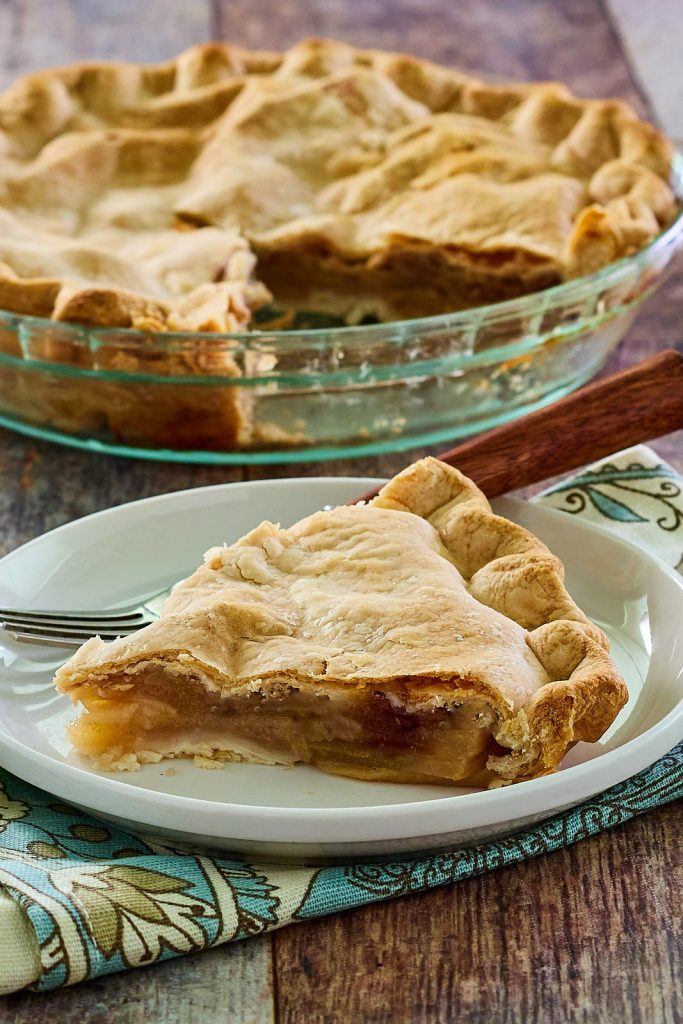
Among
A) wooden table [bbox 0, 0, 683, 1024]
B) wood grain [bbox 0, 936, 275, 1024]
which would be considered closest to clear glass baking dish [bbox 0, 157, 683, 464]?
wooden table [bbox 0, 0, 683, 1024]

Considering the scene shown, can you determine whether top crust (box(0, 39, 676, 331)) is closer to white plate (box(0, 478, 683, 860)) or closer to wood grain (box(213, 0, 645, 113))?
white plate (box(0, 478, 683, 860))

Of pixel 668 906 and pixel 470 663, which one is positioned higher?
pixel 470 663

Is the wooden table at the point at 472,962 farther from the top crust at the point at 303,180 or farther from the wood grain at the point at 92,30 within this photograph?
the wood grain at the point at 92,30

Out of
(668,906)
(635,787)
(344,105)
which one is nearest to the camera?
(668,906)

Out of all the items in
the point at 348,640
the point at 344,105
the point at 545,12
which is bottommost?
the point at 545,12

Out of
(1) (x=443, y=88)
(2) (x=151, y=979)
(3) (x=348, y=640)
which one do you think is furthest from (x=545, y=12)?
(2) (x=151, y=979)

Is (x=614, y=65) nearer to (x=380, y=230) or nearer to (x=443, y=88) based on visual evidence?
(x=443, y=88)

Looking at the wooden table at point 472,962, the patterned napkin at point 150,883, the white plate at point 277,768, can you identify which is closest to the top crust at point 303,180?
the white plate at point 277,768

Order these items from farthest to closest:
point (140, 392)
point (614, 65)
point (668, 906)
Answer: point (614, 65), point (140, 392), point (668, 906)
